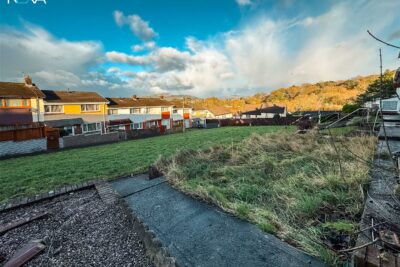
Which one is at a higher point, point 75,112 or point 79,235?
point 75,112

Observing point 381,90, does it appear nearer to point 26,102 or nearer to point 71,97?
point 26,102

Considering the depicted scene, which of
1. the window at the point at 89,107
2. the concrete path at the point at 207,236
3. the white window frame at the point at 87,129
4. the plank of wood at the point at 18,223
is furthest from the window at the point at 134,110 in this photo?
the concrete path at the point at 207,236

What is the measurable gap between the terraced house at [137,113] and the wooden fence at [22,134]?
1137 cm

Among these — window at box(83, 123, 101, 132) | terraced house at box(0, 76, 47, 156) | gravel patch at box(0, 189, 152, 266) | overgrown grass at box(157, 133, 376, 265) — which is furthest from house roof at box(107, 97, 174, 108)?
gravel patch at box(0, 189, 152, 266)

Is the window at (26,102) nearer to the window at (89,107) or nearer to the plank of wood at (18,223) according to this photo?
the window at (89,107)

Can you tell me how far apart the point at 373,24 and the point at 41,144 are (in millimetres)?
20660

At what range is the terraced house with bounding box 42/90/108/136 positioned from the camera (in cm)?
2247

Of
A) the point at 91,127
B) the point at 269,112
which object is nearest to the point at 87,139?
the point at 91,127

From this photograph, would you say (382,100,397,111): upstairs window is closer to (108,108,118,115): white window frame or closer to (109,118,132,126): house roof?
(109,118,132,126): house roof

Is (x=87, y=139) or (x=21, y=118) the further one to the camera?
(x=21, y=118)

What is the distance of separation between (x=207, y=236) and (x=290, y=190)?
5.81 feet

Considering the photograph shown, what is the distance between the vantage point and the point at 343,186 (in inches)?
129

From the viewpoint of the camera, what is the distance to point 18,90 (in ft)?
67.2

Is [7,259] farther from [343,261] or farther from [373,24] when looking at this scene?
[373,24]
